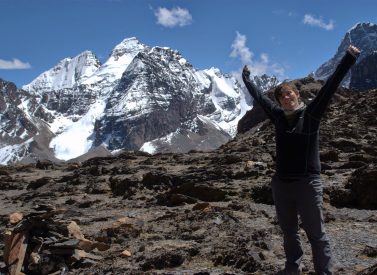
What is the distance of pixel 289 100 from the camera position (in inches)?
355

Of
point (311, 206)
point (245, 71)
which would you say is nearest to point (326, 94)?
point (311, 206)

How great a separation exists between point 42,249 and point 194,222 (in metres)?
6.17

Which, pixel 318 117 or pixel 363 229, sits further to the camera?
pixel 363 229

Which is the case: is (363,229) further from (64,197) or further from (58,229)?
(64,197)

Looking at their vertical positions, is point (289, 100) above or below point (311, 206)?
above

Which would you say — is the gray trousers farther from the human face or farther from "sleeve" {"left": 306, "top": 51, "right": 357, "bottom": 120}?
the human face

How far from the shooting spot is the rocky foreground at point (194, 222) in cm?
1310

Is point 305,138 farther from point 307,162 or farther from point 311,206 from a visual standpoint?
point 311,206

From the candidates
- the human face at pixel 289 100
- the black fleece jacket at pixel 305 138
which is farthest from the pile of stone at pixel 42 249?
the human face at pixel 289 100

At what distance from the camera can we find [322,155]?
32.6m

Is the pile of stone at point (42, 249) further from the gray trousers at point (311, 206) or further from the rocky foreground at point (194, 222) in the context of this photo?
the gray trousers at point (311, 206)

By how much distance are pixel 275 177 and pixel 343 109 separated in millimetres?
44863

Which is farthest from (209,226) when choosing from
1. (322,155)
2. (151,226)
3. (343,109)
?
(343,109)

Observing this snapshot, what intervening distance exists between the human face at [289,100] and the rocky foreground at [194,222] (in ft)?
8.95
